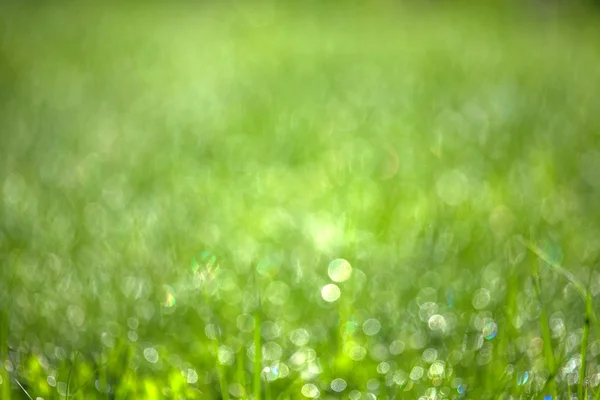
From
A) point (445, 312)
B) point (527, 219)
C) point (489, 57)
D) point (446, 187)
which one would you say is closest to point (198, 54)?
point (489, 57)

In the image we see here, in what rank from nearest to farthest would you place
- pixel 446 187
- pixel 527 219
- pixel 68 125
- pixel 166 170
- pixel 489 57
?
pixel 527 219, pixel 446 187, pixel 166 170, pixel 68 125, pixel 489 57

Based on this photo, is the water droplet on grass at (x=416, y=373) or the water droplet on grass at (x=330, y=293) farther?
the water droplet on grass at (x=330, y=293)

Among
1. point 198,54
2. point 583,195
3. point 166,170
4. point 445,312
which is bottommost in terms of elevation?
point 198,54

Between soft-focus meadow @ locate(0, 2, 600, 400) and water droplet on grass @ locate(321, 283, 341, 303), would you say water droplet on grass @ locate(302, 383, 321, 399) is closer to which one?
soft-focus meadow @ locate(0, 2, 600, 400)

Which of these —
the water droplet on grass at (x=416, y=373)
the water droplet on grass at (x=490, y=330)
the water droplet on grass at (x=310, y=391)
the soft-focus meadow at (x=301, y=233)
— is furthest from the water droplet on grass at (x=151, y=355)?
the water droplet on grass at (x=490, y=330)

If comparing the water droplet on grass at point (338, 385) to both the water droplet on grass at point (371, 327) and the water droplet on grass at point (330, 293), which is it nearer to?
the water droplet on grass at point (371, 327)

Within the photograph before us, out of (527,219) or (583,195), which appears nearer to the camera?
(527,219)

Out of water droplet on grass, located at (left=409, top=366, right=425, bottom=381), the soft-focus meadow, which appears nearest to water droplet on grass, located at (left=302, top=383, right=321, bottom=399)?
the soft-focus meadow

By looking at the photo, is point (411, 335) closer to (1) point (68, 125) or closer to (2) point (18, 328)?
(2) point (18, 328)

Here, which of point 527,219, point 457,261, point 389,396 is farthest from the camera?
point 527,219
